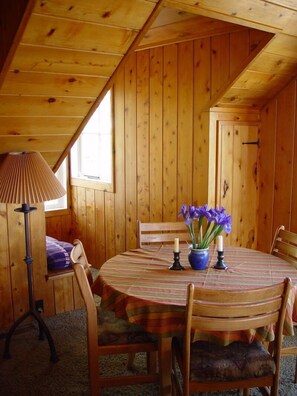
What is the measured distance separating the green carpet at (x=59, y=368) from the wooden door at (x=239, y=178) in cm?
109

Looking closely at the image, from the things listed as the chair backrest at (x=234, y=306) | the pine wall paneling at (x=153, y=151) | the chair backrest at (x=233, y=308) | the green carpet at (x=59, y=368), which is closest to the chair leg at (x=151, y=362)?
the green carpet at (x=59, y=368)

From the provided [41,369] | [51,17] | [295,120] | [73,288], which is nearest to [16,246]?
[73,288]

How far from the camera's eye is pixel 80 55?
238 centimetres

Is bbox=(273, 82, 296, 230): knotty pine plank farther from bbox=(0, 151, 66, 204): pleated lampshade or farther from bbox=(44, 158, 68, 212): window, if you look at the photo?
bbox=(44, 158, 68, 212): window

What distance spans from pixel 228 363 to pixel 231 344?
12cm

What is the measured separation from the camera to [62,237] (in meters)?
4.77

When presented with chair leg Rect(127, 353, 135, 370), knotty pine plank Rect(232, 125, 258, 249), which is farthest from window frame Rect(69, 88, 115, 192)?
chair leg Rect(127, 353, 135, 370)

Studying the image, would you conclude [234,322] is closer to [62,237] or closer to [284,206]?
[284,206]

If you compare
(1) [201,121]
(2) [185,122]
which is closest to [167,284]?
(1) [201,121]

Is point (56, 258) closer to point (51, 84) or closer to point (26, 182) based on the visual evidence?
point (26, 182)

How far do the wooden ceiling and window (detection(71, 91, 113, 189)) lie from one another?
1144mm

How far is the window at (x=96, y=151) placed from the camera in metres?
4.29

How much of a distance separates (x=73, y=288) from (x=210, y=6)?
7.43ft

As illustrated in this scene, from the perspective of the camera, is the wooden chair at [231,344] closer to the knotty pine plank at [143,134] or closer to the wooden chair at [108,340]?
the wooden chair at [108,340]
